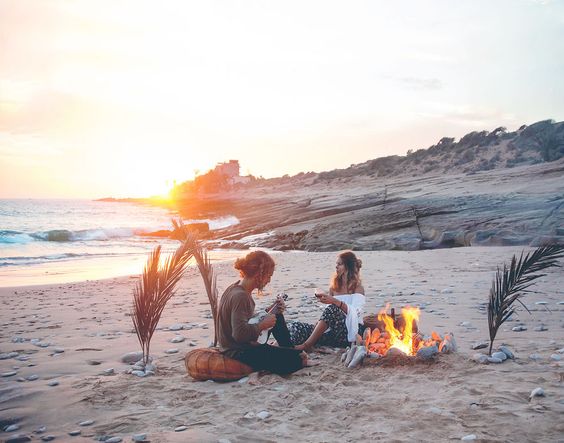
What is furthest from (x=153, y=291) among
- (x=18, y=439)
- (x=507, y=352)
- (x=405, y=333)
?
(x=507, y=352)

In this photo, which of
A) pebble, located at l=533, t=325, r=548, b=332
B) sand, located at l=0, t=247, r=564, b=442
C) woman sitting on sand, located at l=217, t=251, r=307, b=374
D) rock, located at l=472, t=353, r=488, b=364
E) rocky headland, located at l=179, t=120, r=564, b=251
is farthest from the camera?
rocky headland, located at l=179, t=120, r=564, b=251

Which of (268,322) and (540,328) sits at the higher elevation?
(268,322)

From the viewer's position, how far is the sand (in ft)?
14.4

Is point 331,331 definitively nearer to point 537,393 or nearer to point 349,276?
point 349,276

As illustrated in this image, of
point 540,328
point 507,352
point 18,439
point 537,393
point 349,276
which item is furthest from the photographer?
point 540,328

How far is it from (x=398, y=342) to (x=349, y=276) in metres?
1.29

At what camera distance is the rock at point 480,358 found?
5914mm

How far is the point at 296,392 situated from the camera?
547cm

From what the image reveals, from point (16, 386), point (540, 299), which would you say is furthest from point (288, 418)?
point (540, 299)

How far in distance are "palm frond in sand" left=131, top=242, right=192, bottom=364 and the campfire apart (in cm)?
265

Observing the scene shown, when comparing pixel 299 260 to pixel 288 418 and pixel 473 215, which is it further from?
pixel 288 418

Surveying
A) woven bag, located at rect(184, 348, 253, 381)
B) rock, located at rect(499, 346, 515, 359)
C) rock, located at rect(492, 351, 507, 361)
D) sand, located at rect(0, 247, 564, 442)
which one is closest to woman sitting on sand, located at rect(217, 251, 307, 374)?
woven bag, located at rect(184, 348, 253, 381)

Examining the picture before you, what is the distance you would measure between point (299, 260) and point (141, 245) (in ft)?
59.8

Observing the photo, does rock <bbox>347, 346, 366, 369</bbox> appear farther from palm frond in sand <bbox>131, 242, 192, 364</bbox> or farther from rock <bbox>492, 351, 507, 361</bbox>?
palm frond in sand <bbox>131, 242, 192, 364</bbox>
